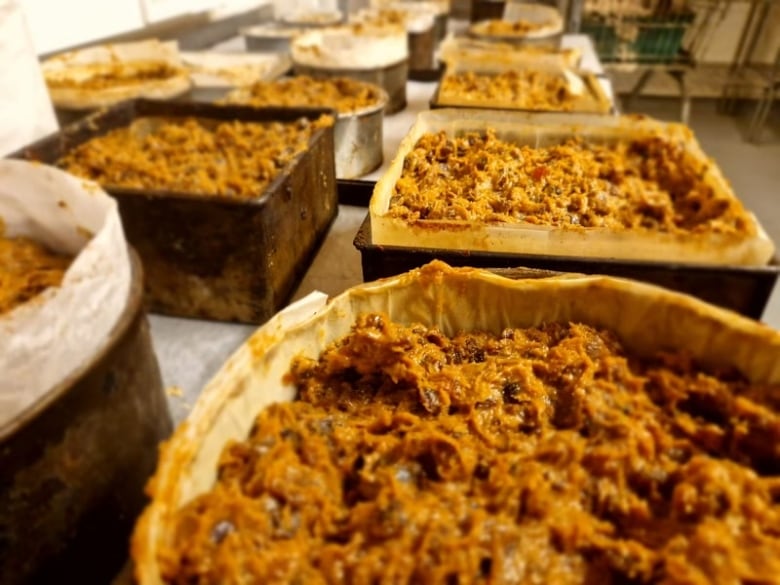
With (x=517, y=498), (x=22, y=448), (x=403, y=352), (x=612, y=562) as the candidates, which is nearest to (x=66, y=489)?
(x=22, y=448)

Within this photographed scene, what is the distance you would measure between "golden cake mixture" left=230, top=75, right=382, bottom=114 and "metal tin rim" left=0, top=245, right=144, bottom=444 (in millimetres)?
1310

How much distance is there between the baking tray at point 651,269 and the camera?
1.20 metres

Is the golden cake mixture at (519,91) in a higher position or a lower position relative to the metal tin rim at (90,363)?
higher

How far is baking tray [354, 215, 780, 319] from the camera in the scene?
1.20m

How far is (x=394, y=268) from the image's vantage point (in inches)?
50.0

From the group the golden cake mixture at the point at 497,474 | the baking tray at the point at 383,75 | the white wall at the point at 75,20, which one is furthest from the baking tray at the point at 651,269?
the white wall at the point at 75,20

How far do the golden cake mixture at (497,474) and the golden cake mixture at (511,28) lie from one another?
9.77 feet

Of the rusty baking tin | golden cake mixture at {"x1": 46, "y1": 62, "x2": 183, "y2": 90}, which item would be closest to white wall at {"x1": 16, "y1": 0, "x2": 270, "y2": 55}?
golden cake mixture at {"x1": 46, "y1": 62, "x2": 183, "y2": 90}

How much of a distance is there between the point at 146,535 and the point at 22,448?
0.47 meters

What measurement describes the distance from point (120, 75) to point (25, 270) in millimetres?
1926

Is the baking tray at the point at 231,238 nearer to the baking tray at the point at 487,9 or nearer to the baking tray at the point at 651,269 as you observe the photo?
the baking tray at the point at 651,269

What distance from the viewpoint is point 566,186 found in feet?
5.04

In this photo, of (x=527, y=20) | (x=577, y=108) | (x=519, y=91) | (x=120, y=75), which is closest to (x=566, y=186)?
(x=577, y=108)

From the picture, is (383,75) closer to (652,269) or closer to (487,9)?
(652,269)
